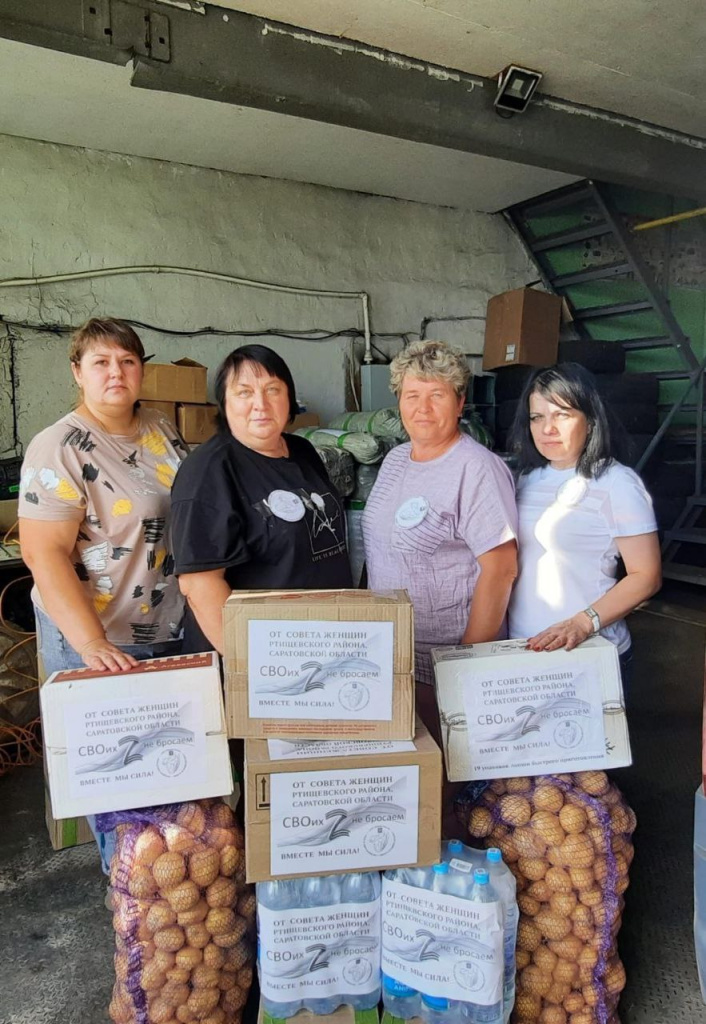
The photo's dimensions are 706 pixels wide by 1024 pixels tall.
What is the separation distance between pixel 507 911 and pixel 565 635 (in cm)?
56

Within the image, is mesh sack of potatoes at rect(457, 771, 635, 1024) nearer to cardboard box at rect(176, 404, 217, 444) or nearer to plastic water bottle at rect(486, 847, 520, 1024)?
plastic water bottle at rect(486, 847, 520, 1024)

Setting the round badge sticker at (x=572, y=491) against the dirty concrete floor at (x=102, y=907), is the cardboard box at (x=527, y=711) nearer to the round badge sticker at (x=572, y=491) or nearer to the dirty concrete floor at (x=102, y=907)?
the round badge sticker at (x=572, y=491)

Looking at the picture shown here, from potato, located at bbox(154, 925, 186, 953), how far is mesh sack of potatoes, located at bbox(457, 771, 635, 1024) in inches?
25.1

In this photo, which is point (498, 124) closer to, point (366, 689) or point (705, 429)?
point (366, 689)

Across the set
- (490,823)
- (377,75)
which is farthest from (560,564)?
(377,75)

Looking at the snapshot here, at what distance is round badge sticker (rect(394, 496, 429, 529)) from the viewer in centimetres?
166

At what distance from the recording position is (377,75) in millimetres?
2695

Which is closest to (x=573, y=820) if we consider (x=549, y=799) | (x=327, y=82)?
(x=549, y=799)

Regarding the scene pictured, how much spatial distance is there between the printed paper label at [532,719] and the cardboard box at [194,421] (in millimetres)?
2699

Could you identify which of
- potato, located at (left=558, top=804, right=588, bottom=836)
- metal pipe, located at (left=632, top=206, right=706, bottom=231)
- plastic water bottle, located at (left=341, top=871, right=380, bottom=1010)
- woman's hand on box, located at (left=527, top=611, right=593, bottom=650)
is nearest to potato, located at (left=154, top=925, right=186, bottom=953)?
plastic water bottle, located at (left=341, top=871, right=380, bottom=1010)

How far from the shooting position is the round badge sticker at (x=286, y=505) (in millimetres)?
1534

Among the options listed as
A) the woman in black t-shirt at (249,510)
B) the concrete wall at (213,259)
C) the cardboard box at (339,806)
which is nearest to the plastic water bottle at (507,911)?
the cardboard box at (339,806)

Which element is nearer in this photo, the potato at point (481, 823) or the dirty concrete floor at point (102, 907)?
the potato at point (481, 823)

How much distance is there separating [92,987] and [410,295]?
444 centimetres
